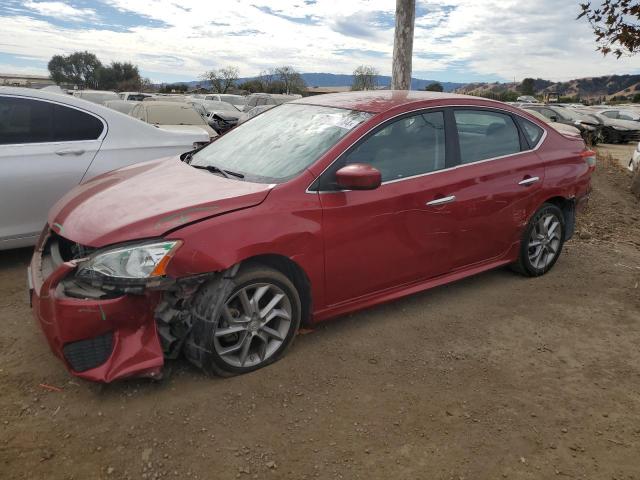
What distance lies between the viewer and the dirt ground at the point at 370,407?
96.7 inches

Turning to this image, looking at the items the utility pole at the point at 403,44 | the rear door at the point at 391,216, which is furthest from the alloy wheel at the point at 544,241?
the utility pole at the point at 403,44

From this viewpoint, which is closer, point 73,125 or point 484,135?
point 484,135

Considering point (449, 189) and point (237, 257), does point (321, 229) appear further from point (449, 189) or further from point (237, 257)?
point (449, 189)

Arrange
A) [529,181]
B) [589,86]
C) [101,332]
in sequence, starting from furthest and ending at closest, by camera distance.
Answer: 1. [589,86]
2. [529,181]
3. [101,332]

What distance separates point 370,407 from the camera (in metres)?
A: 2.87

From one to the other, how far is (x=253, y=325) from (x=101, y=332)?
2.69 feet

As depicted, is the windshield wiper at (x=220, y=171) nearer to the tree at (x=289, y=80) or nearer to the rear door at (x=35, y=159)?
the rear door at (x=35, y=159)

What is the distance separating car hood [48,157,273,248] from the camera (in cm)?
282

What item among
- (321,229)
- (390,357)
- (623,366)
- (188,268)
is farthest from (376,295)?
(623,366)

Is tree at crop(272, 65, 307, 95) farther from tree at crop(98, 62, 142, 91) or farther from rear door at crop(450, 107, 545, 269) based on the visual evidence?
rear door at crop(450, 107, 545, 269)

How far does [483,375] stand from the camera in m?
3.23

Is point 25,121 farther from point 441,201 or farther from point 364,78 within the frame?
point 364,78

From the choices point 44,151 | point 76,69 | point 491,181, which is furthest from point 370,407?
point 76,69

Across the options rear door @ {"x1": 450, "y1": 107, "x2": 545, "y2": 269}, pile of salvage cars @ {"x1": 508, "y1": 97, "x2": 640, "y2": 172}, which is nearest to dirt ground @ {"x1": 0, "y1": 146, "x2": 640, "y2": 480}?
rear door @ {"x1": 450, "y1": 107, "x2": 545, "y2": 269}
